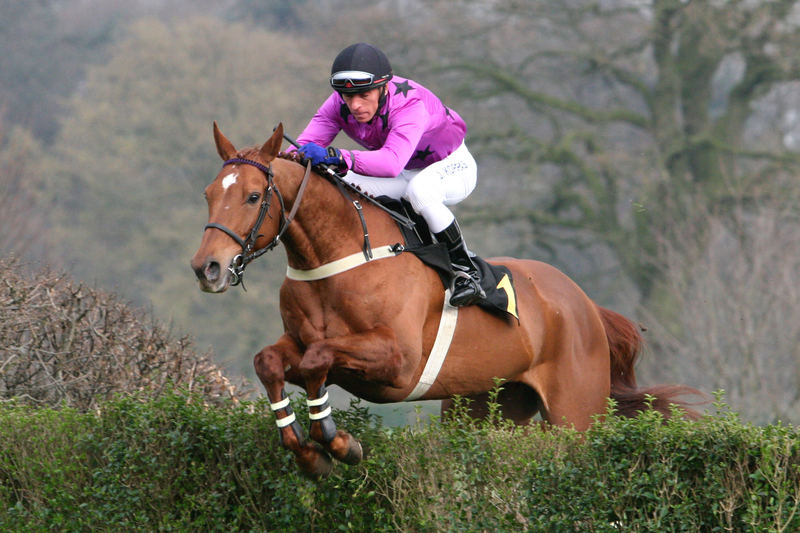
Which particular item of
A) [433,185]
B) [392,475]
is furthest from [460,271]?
[392,475]


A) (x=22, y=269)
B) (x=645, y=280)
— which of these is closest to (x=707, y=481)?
(x=22, y=269)

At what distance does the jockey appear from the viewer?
5.14m

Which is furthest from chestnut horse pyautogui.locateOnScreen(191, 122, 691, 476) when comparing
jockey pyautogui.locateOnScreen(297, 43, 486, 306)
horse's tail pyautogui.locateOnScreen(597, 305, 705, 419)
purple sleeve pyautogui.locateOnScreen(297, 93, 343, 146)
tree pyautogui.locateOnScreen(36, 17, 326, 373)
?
tree pyautogui.locateOnScreen(36, 17, 326, 373)

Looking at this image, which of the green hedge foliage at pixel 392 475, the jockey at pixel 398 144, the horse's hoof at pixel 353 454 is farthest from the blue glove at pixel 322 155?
the horse's hoof at pixel 353 454

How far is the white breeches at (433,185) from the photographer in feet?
18.1

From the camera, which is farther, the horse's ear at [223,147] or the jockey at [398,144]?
the jockey at [398,144]

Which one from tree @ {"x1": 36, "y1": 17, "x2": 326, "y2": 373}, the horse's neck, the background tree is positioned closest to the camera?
the horse's neck

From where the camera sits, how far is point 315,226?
16.8 feet

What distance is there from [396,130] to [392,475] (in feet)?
5.62

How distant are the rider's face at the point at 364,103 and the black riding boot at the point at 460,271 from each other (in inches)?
29.0

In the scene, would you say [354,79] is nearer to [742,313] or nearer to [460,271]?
[460,271]

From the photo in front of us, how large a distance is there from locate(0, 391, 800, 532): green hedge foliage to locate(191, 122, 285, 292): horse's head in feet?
3.07

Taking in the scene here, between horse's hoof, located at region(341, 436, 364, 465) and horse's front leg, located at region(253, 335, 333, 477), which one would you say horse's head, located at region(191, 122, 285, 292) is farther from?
horse's hoof, located at region(341, 436, 364, 465)

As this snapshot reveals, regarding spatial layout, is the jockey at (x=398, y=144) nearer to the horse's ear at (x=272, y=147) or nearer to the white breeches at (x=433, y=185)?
the white breeches at (x=433, y=185)
